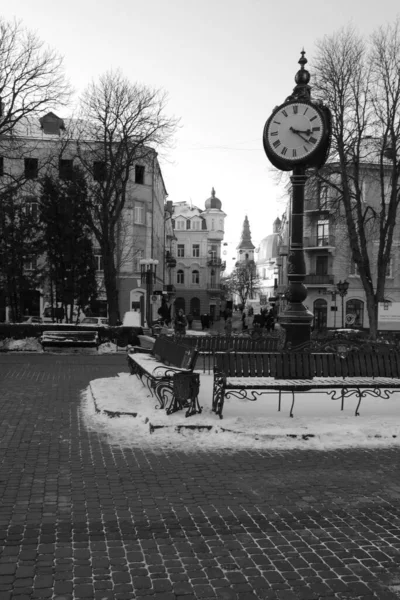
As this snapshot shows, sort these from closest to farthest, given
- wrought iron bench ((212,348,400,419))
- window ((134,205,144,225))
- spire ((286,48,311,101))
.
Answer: wrought iron bench ((212,348,400,419)) → spire ((286,48,311,101)) → window ((134,205,144,225))

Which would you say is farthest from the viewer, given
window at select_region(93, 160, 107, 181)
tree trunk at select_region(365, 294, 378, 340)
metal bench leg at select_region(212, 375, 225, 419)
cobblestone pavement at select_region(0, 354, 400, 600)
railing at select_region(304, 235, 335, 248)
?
→ railing at select_region(304, 235, 335, 248)

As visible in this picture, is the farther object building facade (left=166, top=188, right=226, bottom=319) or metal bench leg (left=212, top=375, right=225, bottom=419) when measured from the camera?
building facade (left=166, top=188, right=226, bottom=319)

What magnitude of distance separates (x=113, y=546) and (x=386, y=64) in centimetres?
2376

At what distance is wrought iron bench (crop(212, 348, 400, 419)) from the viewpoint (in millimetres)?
9000

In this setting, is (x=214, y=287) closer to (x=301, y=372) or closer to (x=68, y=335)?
(x=68, y=335)

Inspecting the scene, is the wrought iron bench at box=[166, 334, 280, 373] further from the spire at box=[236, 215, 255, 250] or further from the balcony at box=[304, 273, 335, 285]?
the spire at box=[236, 215, 255, 250]

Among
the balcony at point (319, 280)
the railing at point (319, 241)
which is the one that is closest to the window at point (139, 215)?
the railing at point (319, 241)

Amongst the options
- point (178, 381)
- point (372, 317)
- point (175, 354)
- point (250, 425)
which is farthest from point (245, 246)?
point (250, 425)

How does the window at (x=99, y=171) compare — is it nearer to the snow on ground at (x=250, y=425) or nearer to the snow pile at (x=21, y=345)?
the snow pile at (x=21, y=345)

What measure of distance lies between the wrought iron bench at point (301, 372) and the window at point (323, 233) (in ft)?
119

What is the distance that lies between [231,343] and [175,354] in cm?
561

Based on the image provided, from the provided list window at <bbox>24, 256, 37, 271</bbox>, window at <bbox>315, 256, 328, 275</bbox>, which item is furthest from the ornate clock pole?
window at <bbox>315, 256, 328, 275</bbox>

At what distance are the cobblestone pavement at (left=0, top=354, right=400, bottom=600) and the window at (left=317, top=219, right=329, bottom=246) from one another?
3936 centimetres

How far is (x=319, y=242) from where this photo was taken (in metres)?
46.0
